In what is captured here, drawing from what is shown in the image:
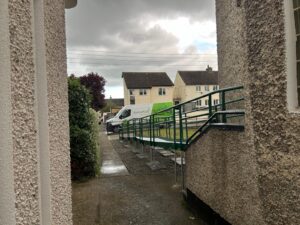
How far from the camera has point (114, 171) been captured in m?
9.19

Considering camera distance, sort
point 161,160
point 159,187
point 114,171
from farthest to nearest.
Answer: point 161,160, point 114,171, point 159,187

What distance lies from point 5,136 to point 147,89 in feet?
156

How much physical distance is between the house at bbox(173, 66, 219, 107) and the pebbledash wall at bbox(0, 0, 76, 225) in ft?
145

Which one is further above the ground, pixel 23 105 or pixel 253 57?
pixel 253 57

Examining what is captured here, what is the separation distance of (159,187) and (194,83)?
4085cm

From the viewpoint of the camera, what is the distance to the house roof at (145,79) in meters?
48.9

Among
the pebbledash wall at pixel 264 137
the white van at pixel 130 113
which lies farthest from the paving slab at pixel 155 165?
the white van at pixel 130 113

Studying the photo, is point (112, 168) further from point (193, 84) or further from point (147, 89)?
point (147, 89)

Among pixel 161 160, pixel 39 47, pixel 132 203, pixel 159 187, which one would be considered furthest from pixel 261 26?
pixel 161 160

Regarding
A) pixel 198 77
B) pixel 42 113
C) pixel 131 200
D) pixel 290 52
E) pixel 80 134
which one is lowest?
pixel 131 200

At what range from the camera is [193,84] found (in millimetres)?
46875

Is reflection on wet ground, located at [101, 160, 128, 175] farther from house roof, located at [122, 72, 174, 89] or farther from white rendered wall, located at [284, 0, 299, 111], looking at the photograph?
house roof, located at [122, 72, 174, 89]

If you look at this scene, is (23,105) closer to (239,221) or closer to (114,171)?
(239,221)

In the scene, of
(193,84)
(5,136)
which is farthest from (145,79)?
(5,136)
